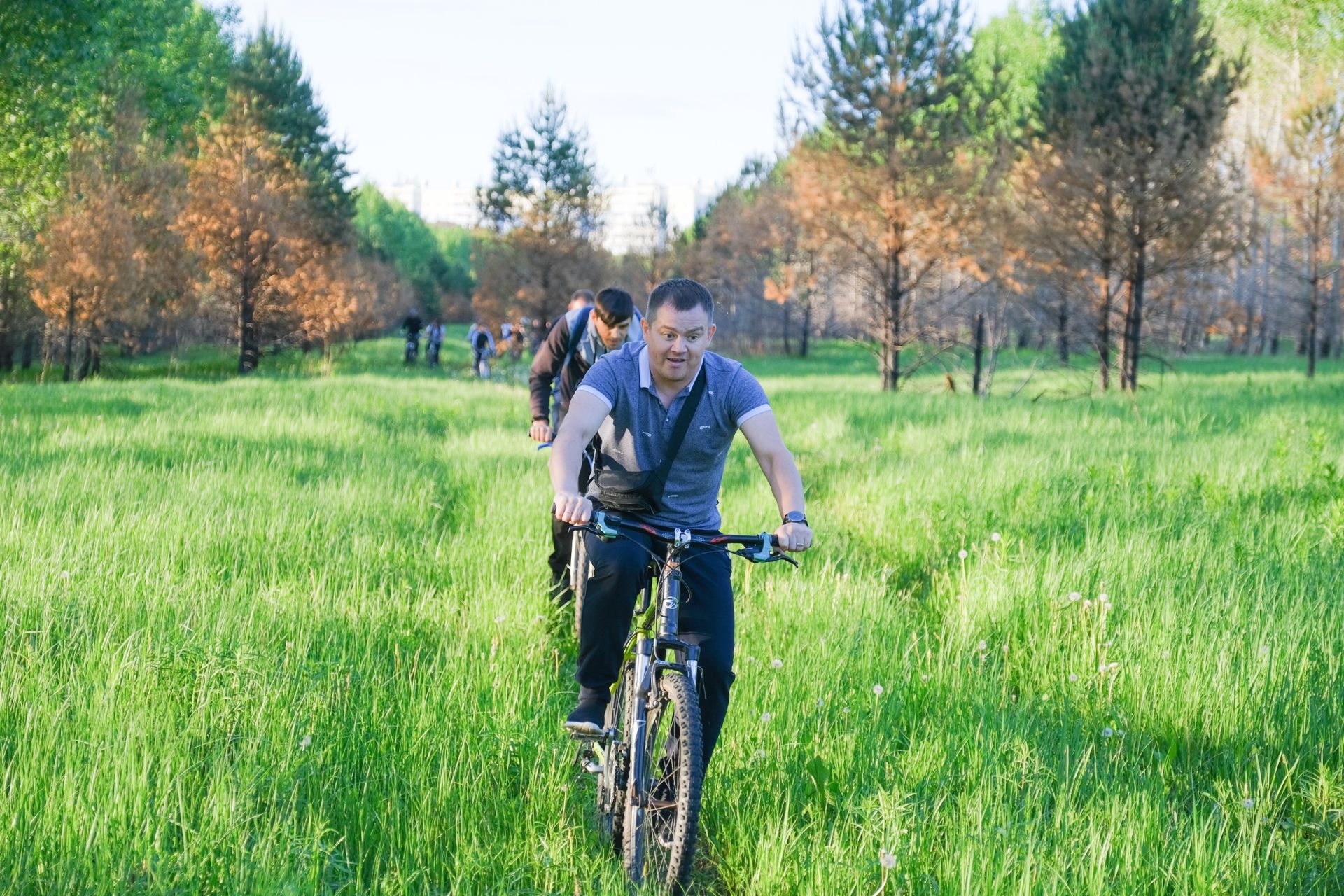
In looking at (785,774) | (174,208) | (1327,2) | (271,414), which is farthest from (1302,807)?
(1327,2)

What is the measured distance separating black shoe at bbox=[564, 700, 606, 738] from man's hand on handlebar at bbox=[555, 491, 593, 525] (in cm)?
82

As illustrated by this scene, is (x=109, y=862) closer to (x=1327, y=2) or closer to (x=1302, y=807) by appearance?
(x=1302, y=807)

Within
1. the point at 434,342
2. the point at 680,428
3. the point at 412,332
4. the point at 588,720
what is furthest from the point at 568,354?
the point at 412,332

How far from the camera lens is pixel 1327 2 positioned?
35.0 m

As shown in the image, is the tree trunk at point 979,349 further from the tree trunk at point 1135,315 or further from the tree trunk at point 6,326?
the tree trunk at point 6,326

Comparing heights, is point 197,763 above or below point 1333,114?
below

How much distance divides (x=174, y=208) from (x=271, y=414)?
2080 centimetres

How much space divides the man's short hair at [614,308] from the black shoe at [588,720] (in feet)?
10.5

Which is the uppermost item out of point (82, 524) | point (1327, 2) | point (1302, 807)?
point (1327, 2)

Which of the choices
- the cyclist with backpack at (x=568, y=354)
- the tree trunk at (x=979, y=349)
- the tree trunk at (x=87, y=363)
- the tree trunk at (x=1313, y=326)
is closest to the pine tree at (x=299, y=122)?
the tree trunk at (x=87, y=363)

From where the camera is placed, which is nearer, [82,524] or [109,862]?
[109,862]

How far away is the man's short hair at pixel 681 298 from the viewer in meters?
3.22

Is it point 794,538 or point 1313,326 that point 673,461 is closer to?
point 794,538

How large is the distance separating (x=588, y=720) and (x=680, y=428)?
1.01 meters
